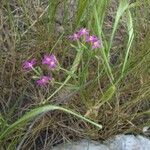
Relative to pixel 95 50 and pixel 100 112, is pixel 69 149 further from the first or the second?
pixel 95 50

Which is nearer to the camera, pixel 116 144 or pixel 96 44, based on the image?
pixel 96 44

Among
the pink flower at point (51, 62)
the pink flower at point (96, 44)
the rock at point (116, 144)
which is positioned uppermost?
the pink flower at point (96, 44)

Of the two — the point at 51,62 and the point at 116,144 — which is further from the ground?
the point at 51,62

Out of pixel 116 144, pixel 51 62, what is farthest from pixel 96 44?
pixel 116 144

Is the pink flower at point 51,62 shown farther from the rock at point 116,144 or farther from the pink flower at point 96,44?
the rock at point 116,144

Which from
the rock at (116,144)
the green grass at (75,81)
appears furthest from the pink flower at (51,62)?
the rock at (116,144)

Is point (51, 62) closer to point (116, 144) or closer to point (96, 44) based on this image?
point (96, 44)

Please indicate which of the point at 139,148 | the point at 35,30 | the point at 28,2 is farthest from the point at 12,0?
the point at 139,148

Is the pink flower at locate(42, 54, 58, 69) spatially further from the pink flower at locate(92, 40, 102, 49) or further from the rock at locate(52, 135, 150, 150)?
the rock at locate(52, 135, 150, 150)
